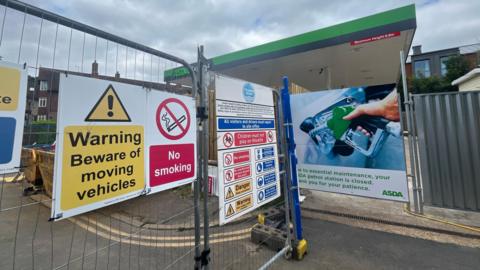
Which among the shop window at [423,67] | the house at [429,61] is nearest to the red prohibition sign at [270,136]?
the house at [429,61]

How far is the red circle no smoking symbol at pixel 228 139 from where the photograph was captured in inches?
86.4

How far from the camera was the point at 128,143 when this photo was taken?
62.9 inches

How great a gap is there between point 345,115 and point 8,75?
4.30 m

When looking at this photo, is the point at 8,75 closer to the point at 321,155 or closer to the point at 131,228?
the point at 131,228

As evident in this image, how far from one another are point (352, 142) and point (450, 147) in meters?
1.62

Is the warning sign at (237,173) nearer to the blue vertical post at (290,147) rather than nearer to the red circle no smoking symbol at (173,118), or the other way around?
the red circle no smoking symbol at (173,118)

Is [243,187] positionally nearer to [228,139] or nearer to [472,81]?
[228,139]

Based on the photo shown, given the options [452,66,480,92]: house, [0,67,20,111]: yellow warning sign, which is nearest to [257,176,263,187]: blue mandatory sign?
[0,67,20,111]: yellow warning sign

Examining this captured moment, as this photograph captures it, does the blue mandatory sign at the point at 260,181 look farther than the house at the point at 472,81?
No

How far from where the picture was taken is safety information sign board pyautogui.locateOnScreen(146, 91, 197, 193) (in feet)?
5.70

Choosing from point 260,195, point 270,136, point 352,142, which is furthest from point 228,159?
point 352,142

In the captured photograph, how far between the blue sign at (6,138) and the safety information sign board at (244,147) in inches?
53.7

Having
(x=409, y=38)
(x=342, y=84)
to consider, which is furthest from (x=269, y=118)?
(x=342, y=84)

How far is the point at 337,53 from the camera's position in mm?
7934
